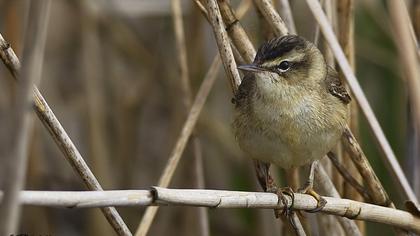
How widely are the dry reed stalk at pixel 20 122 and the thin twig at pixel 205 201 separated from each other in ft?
0.49

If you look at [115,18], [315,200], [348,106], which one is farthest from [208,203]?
[115,18]

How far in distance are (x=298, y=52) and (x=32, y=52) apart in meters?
1.59

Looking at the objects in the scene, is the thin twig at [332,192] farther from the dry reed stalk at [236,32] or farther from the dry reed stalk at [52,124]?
the dry reed stalk at [52,124]

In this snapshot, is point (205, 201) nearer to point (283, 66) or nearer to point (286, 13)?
point (283, 66)

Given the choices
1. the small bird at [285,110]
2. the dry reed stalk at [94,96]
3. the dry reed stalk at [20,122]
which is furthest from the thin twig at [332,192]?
the dry reed stalk at [94,96]

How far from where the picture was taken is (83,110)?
18.1 ft

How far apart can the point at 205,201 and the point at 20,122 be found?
0.75m

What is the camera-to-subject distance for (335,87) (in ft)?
11.2

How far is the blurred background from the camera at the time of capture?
4.91m

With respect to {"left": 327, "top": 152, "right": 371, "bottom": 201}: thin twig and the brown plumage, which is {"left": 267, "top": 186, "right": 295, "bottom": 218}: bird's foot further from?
{"left": 327, "top": 152, "right": 371, "bottom": 201}: thin twig

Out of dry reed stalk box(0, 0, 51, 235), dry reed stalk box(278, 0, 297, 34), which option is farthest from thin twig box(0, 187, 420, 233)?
dry reed stalk box(278, 0, 297, 34)

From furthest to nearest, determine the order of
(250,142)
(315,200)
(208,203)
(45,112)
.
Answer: (250,142), (315,200), (45,112), (208,203)

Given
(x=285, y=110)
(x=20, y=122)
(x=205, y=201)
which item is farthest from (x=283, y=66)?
(x=20, y=122)

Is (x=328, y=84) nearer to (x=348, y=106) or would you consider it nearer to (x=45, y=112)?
(x=348, y=106)
